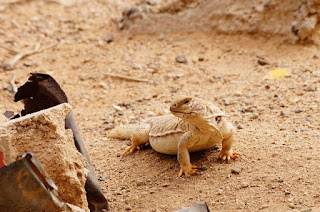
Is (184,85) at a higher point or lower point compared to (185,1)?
lower

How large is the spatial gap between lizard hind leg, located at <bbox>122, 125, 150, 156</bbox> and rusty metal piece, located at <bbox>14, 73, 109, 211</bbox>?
1227 mm

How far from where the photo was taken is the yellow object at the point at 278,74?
22.6ft

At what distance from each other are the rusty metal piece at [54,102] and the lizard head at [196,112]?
0.91 metres

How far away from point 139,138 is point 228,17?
4.64 meters

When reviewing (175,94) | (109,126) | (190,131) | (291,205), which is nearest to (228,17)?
(175,94)

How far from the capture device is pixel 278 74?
696 centimetres

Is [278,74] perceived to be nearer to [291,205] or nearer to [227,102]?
Answer: [227,102]

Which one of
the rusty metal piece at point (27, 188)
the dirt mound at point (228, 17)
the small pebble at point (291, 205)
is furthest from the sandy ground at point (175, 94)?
the rusty metal piece at point (27, 188)

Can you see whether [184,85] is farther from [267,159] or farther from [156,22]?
[267,159]

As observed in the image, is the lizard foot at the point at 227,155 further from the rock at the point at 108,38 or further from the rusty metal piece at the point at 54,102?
the rock at the point at 108,38

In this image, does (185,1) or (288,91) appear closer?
(288,91)

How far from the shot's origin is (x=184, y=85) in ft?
24.5

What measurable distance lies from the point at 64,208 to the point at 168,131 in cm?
175

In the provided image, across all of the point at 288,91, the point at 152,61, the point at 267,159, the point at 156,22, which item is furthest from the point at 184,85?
the point at 267,159
